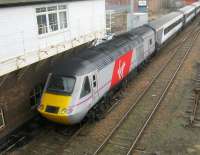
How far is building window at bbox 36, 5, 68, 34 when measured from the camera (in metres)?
15.5

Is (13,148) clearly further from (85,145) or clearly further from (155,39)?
(155,39)

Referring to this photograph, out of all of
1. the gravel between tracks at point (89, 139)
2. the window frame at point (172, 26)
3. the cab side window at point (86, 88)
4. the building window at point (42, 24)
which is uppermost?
the building window at point (42, 24)

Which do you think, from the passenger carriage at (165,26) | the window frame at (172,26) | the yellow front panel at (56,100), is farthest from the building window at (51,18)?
the window frame at (172,26)

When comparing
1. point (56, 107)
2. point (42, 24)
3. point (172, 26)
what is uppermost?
point (42, 24)

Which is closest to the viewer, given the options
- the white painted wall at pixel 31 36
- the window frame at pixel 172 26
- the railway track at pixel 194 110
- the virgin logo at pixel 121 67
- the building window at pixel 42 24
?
the white painted wall at pixel 31 36

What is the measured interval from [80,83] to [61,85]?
95 centimetres

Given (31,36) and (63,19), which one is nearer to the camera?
(31,36)

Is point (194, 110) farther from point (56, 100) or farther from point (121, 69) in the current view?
point (56, 100)

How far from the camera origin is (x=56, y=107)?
13.3 metres

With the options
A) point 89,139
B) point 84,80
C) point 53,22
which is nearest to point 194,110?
point 89,139

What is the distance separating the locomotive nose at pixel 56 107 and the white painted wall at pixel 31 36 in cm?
212

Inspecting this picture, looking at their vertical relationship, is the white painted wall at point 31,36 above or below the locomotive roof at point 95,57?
above

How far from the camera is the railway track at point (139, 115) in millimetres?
13019

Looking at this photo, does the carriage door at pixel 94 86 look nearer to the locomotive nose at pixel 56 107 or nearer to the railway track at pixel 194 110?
the locomotive nose at pixel 56 107
